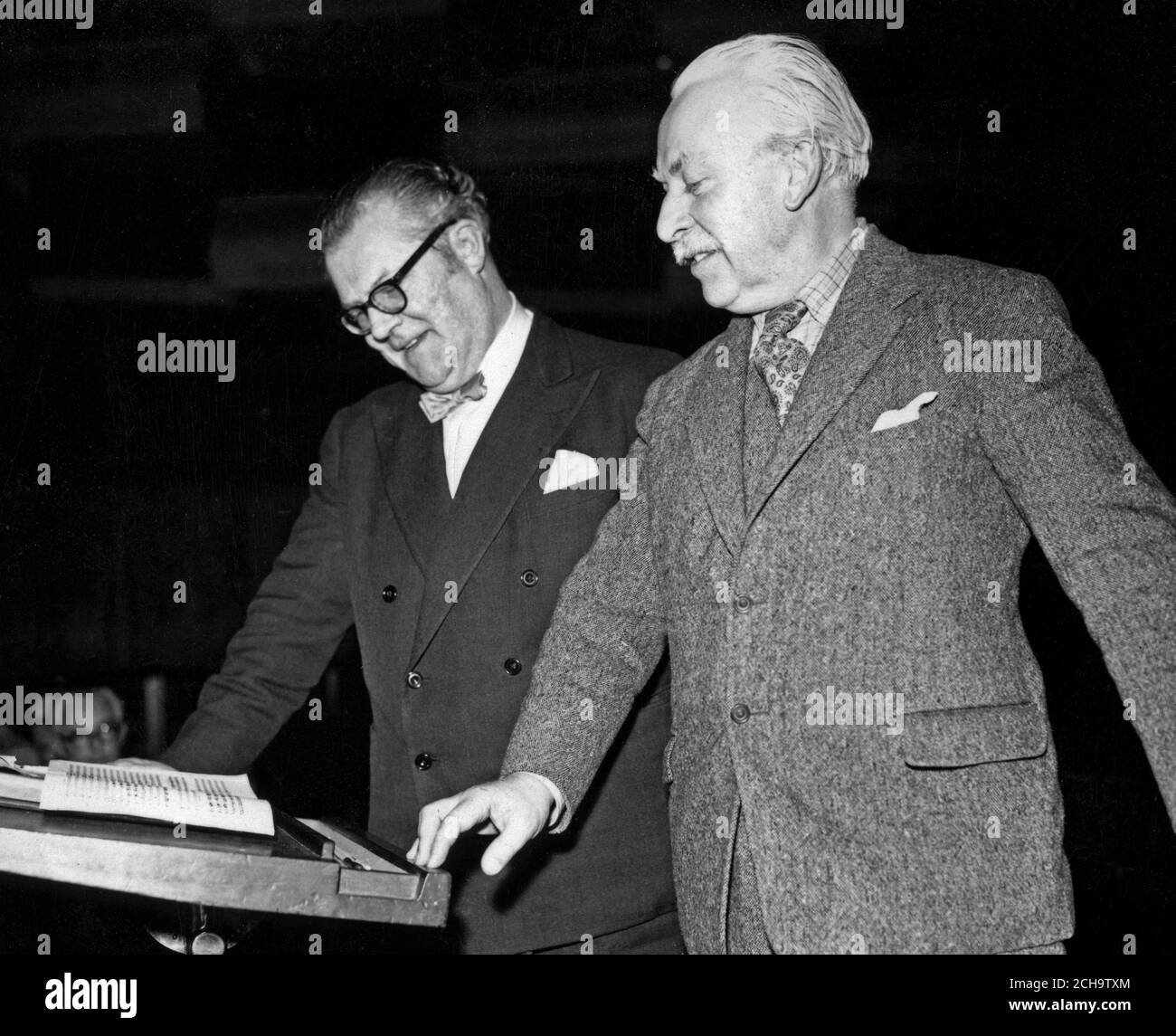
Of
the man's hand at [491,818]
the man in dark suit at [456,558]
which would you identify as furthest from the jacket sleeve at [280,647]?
the man's hand at [491,818]

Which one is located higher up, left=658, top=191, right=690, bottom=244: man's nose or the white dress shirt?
left=658, top=191, right=690, bottom=244: man's nose

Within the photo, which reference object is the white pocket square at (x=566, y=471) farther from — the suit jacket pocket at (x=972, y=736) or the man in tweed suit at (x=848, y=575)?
the suit jacket pocket at (x=972, y=736)

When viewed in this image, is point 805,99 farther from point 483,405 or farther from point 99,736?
point 99,736

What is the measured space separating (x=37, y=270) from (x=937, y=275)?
1.67m

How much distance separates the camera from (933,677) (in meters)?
1.47

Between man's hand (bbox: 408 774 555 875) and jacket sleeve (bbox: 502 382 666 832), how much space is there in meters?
0.05

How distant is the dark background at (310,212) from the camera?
2.06 meters

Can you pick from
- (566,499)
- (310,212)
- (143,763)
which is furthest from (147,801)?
(310,212)

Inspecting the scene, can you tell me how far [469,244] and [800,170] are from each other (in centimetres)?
69

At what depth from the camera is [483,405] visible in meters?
2.13

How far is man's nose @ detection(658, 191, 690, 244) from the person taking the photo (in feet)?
5.66

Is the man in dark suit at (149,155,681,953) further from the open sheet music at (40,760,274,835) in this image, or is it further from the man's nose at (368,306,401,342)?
the open sheet music at (40,760,274,835)

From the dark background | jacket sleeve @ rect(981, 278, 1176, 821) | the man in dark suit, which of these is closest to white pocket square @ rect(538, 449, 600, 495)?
the man in dark suit

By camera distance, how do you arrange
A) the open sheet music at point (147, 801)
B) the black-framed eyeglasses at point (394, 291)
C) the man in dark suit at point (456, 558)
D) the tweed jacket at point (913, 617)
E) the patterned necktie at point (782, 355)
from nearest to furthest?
the open sheet music at point (147, 801)
the tweed jacket at point (913, 617)
the patterned necktie at point (782, 355)
the man in dark suit at point (456, 558)
the black-framed eyeglasses at point (394, 291)
